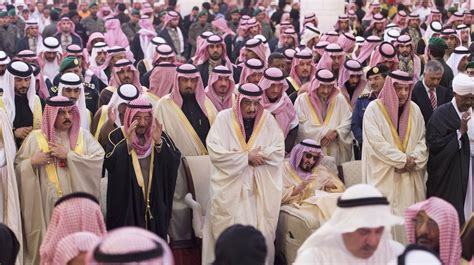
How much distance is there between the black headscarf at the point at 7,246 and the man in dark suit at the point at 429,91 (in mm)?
4737

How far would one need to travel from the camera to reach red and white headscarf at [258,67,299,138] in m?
9.35

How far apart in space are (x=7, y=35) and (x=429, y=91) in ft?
32.6

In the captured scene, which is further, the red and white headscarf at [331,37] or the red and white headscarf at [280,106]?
the red and white headscarf at [331,37]

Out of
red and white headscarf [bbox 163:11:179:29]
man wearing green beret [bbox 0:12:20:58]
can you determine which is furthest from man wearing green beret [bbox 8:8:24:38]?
red and white headscarf [bbox 163:11:179:29]

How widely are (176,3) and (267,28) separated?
6153 millimetres

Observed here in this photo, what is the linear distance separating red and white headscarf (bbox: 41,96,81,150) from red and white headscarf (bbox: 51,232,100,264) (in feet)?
9.58

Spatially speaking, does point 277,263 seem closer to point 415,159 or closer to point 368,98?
point 415,159

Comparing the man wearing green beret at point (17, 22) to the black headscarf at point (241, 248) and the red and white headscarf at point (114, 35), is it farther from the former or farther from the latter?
the black headscarf at point (241, 248)

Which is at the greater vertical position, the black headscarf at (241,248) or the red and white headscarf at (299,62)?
the black headscarf at (241,248)

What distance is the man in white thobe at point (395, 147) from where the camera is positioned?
328 inches

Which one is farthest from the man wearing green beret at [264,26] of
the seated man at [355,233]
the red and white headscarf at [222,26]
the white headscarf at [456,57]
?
the seated man at [355,233]

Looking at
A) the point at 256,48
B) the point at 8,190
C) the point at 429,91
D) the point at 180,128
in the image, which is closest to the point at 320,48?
the point at 256,48

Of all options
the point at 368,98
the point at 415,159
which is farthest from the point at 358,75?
the point at 415,159

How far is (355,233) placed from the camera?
4.90m
